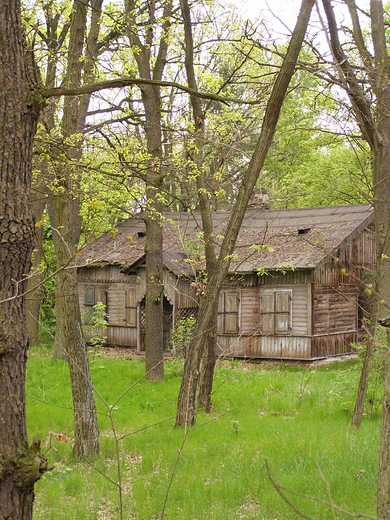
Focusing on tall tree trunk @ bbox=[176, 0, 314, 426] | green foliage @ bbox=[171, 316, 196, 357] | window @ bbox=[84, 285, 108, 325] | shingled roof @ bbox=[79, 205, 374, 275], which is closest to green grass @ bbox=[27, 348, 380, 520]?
tall tree trunk @ bbox=[176, 0, 314, 426]

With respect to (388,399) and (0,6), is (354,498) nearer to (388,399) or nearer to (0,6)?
(388,399)

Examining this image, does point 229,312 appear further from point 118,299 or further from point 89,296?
point 89,296

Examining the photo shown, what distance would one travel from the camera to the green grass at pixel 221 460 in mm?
6781

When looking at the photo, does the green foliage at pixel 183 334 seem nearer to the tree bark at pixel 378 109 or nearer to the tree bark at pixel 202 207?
the tree bark at pixel 202 207

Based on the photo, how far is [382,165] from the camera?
10.1 m

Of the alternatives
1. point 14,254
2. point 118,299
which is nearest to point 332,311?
point 118,299

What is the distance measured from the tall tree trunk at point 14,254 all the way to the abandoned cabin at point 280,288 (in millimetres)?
14600

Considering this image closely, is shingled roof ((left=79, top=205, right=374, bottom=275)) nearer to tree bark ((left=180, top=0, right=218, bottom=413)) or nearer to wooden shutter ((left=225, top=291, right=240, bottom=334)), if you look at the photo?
wooden shutter ((left=225, top=291, right=240, bottom=334))

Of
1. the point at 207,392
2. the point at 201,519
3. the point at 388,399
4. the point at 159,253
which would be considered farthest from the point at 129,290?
the point at 388,399

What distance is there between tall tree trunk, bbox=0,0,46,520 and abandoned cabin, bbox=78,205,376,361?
14600 mm

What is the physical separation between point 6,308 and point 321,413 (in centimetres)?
876

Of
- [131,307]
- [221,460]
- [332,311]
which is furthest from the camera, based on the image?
[131,307]

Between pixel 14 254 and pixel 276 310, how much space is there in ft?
61.2

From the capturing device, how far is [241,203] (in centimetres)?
907
